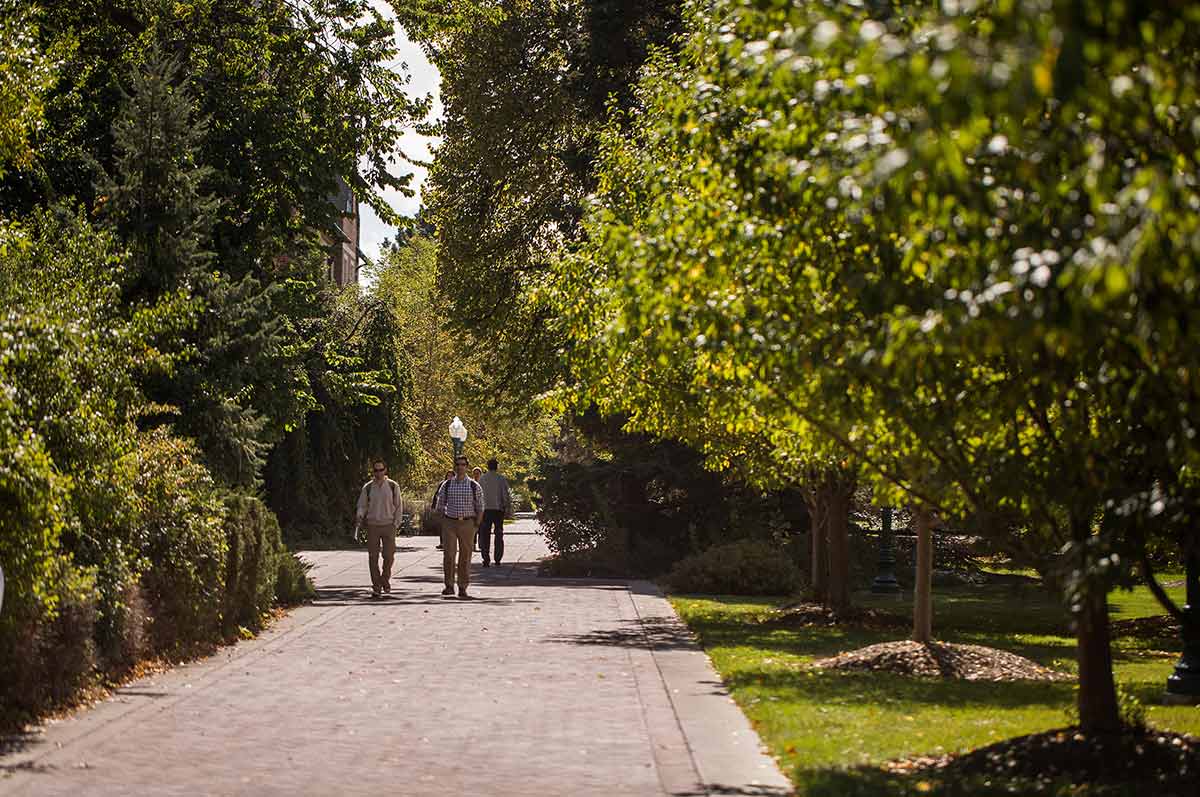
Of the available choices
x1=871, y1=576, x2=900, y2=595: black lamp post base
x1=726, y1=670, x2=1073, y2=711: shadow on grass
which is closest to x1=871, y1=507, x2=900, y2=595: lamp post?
x1=871, y1=576, x2=900, y2=595: black lamp post base

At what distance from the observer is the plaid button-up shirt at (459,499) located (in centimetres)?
2305

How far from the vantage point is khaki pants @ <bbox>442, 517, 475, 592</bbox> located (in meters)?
23.2

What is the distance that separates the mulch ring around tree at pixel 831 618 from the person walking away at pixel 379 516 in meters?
5.71

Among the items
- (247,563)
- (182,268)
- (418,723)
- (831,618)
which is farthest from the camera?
(831,618)

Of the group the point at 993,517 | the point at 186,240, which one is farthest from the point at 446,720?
the point at 186,240

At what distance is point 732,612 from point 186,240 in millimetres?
8747

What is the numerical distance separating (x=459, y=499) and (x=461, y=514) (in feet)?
0.72

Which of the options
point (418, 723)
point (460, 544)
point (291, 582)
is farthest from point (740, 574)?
point (418, 723)

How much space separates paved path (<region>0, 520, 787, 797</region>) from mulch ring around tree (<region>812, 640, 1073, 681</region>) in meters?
1.46

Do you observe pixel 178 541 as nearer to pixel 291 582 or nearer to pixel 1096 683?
pixel 291 582

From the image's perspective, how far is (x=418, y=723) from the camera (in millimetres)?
10836

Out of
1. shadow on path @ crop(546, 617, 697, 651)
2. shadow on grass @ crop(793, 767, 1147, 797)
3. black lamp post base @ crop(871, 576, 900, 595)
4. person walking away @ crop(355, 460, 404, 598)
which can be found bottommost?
shadow on grass @ crop(793, 767, 1147, 797)

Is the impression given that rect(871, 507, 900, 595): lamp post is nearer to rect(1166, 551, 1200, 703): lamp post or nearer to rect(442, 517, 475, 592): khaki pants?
rect(442, 517, 475, 592): khaki pants

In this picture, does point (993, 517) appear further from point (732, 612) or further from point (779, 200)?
point (732, 612)
